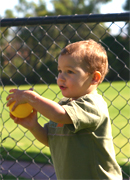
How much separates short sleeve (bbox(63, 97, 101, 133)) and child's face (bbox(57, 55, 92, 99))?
92mm

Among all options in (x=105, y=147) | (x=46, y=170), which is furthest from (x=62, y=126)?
(x=46, y=170)

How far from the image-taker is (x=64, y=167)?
1.62 m

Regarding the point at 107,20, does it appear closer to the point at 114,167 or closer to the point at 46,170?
the point at 114,167

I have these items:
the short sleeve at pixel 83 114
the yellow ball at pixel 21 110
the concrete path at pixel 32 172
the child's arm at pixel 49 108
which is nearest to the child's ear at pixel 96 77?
the short sleeve at pixel 83 114

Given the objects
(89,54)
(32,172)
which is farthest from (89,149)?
(32,172)

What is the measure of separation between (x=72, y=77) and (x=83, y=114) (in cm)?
23

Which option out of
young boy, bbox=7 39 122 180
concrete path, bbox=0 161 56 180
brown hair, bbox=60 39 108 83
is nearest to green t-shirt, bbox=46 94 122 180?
young boy, bbox=7 39 122 180

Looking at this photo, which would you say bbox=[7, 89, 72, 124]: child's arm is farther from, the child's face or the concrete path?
the concrete path

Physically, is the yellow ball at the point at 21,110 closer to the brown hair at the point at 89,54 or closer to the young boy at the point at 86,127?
the young boy at the point at 86,127

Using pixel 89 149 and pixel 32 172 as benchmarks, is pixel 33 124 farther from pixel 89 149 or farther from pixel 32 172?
pixel 32 172

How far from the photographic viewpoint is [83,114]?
4.81 ft

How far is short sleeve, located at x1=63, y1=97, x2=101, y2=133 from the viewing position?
1454mm

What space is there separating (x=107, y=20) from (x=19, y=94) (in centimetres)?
95

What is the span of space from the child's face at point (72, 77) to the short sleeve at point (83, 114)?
92 millimetres
